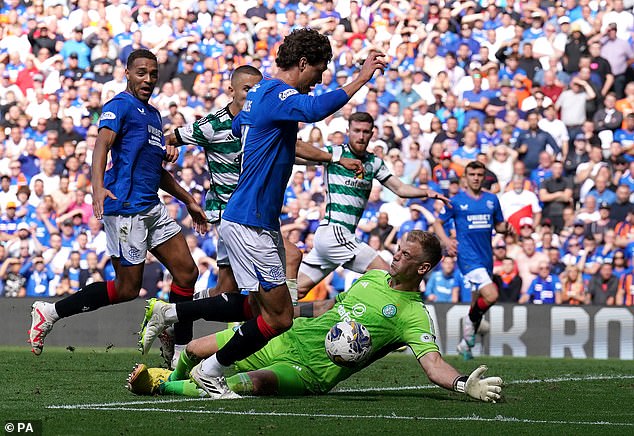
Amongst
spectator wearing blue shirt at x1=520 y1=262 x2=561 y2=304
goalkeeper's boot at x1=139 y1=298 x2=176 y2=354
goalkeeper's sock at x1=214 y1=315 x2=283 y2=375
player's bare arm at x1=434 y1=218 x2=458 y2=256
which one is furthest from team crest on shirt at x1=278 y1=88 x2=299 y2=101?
spectator wearing blue shirt at x1=520 y1=262 x2=561 y2=304

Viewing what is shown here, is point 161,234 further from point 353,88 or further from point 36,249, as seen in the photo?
point 36,249

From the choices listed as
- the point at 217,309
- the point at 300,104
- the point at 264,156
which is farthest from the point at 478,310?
the point at 300,104

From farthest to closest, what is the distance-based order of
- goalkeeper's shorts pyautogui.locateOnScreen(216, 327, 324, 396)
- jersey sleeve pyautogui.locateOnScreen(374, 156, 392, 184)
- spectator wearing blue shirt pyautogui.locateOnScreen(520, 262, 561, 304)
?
spectator wearing blue shirt pyautogui.locateOnScreen(520, 262, 561, 304), jersey sleeve pyautogui.locateOnScreen(374, 156, 392, 184), goalkeeper's shorts pyautogui.locateOnScreen(216, 327, 324, 396)

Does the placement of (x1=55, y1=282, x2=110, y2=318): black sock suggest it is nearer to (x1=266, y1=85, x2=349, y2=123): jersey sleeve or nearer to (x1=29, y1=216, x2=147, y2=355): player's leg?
(x1=29, y1=216, x2=147, y2=355): player's leg

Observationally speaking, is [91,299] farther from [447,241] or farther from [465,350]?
[465,350]

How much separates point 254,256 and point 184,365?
1171 mm

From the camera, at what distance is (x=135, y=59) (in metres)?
10.6

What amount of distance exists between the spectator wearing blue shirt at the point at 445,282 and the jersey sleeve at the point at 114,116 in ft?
26.8

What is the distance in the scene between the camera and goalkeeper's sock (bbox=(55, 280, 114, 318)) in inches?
425

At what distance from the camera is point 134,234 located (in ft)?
35.1

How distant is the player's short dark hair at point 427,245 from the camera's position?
28.9 feet

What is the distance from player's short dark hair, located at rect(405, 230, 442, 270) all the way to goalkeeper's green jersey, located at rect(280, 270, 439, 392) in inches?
13.5

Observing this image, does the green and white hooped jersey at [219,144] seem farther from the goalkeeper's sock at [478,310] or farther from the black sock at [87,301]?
the goalkeeper's sock at [478,310]

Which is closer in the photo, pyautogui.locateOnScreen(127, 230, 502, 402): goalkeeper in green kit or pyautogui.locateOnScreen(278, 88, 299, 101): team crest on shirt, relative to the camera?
pyautogui.locateOnScreen(278, 88, 299, 101): team crest on shirt
